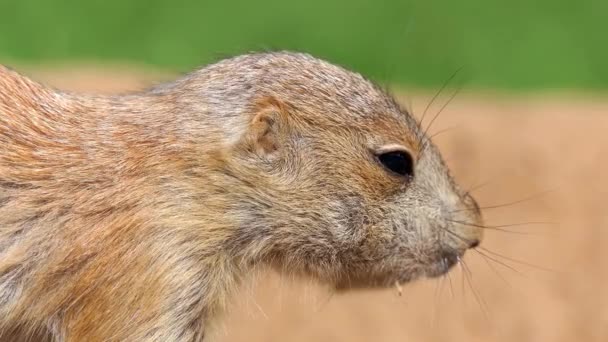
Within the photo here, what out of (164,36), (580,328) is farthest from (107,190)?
(164,36)

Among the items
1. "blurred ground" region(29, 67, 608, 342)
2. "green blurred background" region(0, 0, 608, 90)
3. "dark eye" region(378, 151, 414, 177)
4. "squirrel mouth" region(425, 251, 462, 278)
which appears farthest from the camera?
"green blurred background" region(0, 0, 608, 90)

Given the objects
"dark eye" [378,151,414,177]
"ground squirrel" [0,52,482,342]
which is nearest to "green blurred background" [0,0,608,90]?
"ground squirrel" [0,52,482,342]

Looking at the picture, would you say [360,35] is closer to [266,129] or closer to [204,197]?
[266,129]

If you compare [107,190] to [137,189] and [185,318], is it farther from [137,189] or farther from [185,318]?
[185,318]

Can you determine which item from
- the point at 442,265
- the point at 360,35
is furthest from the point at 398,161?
the point at 360,35

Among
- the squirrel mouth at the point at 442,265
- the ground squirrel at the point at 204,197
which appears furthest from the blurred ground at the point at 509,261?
the ground squirrel at the point at 204,197

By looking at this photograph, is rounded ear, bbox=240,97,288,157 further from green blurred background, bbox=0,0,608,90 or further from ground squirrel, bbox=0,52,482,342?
green blurred background, bbox=0,0,608,90

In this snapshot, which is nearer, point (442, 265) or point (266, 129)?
point (266, 129)
